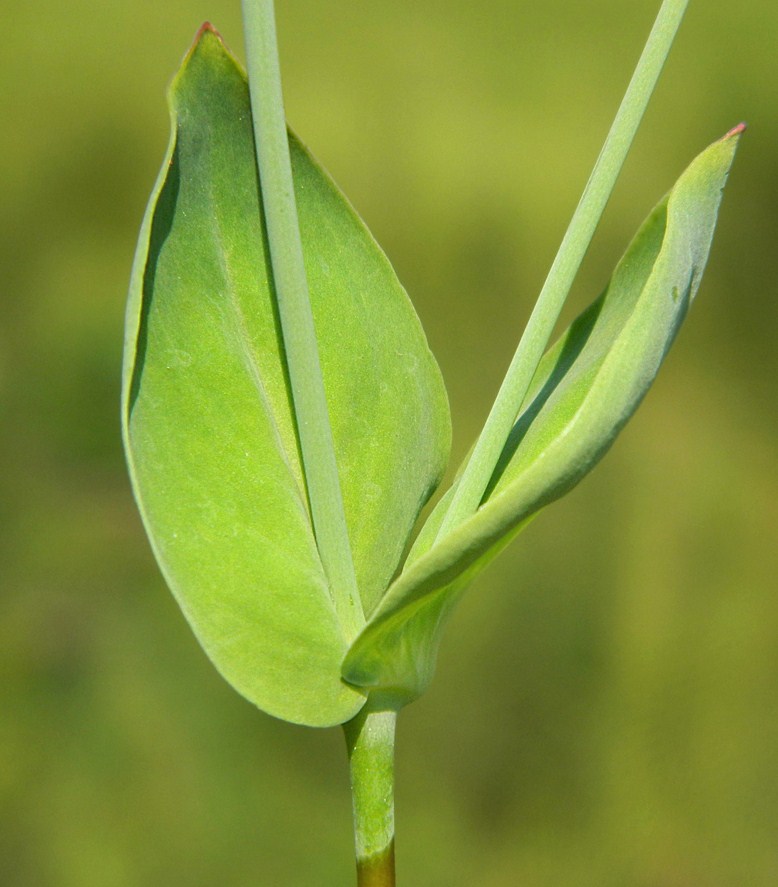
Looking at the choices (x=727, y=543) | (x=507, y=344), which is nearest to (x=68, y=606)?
(x=507, y=344)

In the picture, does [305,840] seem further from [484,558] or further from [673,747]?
[484,558]

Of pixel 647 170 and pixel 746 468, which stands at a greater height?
pixel 647 170

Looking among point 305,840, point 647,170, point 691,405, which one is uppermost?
point 647,170

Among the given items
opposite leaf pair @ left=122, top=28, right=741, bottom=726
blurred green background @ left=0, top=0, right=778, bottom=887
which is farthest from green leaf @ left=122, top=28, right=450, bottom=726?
blurred green background @ left=0, top=0, right=778, bottom=887

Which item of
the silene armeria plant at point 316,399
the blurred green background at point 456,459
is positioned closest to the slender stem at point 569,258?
the silene armeria plant at point 316,399

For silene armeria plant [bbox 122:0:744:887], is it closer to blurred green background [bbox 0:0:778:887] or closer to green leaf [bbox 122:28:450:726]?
green leaf [bbox 122:28:450:726]

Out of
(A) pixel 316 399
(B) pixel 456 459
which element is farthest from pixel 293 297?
(B) pixel 456 459

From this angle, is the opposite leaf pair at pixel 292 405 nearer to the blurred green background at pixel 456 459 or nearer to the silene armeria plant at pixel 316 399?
the silene armeria plant at pixel 316 399

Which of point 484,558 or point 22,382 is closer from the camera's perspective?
point 484,558
